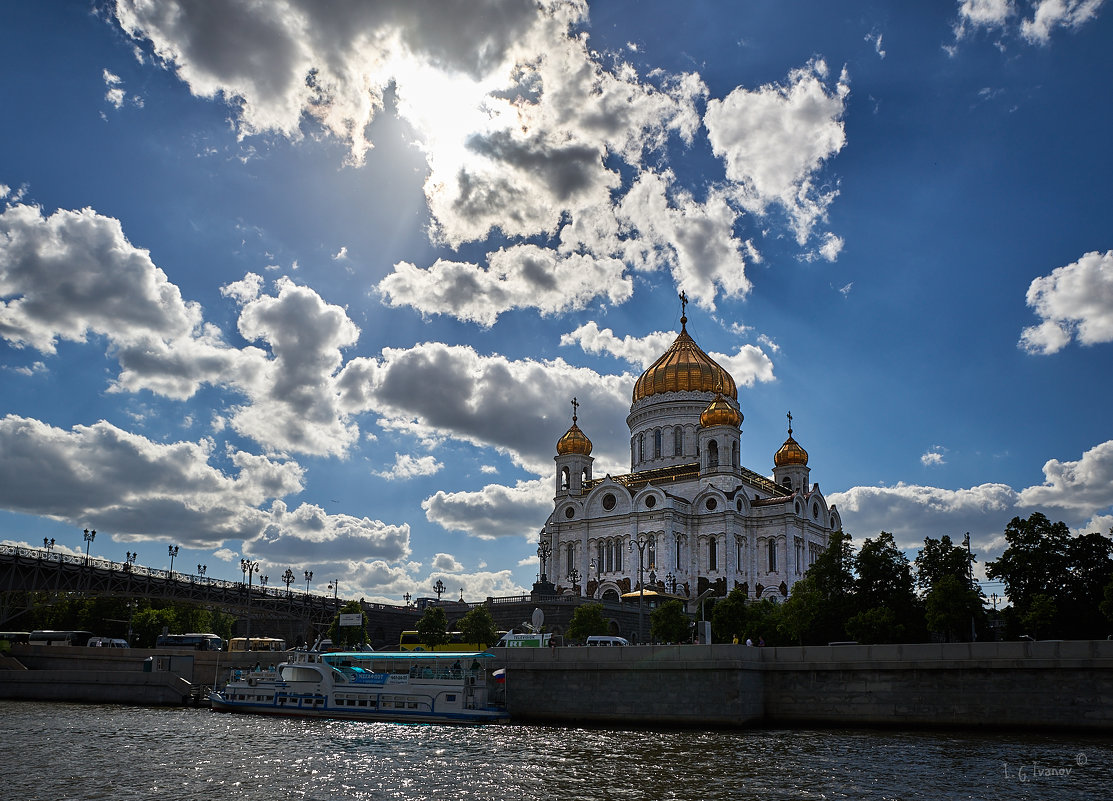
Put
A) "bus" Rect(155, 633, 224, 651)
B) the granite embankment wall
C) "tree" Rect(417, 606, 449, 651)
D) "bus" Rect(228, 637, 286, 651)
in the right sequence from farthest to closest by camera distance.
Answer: "bus" Rect(228, 637, 286, 651) < "tree" Rect(417, 606, 449, 651) < "bus" Rect(155, 633, 224, 651) < the granite embankment wall

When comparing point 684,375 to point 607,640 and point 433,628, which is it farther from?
point 607,640

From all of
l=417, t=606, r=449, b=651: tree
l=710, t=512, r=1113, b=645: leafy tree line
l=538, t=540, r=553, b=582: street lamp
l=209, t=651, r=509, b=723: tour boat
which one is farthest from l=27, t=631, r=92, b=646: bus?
l=710, t=512, r=1113, b=645: leafy tree line

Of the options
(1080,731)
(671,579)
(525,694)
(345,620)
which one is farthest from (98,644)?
(1080,731)

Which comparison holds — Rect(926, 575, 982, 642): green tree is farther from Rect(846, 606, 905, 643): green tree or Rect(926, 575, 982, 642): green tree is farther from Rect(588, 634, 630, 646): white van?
Rect(588, 634, 630, 646): white van

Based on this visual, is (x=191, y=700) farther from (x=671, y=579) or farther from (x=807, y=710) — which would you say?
(x=671, y=579)

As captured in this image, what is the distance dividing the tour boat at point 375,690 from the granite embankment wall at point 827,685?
1874mm

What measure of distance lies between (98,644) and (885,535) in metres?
52.6

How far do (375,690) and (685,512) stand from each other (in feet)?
167

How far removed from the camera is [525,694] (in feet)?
138

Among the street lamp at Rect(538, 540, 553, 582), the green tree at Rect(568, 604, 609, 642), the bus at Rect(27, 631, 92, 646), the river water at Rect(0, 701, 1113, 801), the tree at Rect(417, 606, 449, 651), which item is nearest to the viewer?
the river water at Rect(0, 701, 1113, 801)

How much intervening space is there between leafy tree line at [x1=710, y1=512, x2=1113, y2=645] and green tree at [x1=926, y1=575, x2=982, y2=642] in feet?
0.16

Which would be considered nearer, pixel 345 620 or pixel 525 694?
pixel 525 694

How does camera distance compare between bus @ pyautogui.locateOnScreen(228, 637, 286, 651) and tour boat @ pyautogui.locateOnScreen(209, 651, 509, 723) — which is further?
bus @ pyautogui.locateOnScreen(228, 637, 286, 651)

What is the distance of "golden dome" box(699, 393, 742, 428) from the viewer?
9138 centimetres
